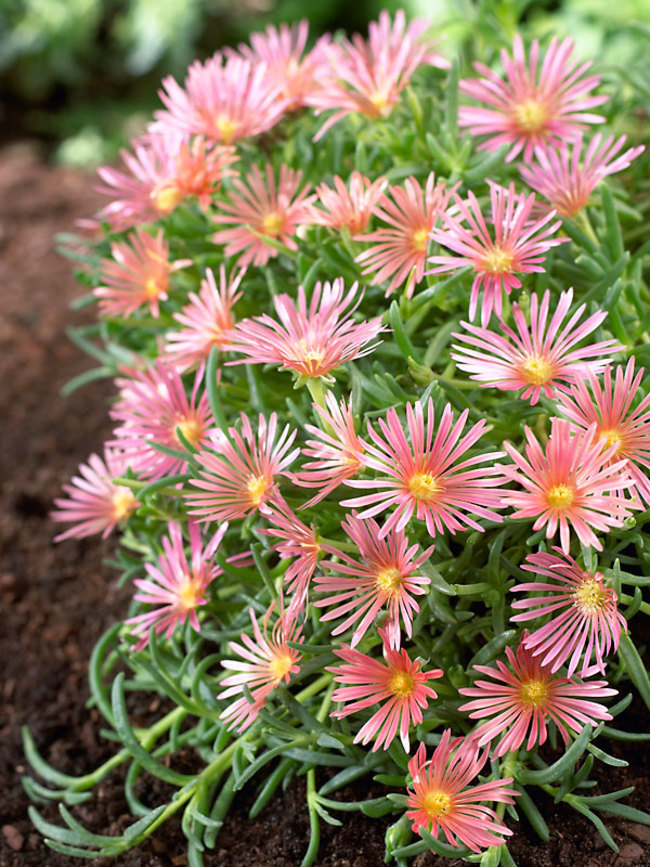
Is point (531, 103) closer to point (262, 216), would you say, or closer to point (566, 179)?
point (566, 179)

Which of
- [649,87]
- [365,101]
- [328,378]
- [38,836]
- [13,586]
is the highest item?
[649,87]

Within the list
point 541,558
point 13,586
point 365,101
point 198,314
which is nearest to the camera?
point 541,558

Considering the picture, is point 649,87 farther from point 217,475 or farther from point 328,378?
point 217,475

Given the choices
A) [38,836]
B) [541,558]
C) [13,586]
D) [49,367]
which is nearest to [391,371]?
[541,558]

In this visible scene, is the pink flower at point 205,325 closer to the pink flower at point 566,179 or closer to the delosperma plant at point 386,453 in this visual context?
the delosperma plant at point 386,453

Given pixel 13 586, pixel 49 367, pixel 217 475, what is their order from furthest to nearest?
pixel 49 367 → pixel 13 586 → pixel 217 475

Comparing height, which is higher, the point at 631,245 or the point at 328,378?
the point at 631,245

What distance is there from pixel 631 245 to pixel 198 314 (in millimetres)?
567

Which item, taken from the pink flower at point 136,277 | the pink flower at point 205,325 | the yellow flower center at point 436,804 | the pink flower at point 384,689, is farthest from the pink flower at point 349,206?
the yellow flower center at point 436,804

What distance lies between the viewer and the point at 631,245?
1.17 metres

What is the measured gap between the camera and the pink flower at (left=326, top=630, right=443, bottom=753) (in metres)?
0.79

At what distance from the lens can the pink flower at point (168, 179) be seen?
1.08 metres

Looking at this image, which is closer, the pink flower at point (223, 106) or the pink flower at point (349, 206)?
the pink flower at point (349, 206)

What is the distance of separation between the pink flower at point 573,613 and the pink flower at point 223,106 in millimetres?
632
